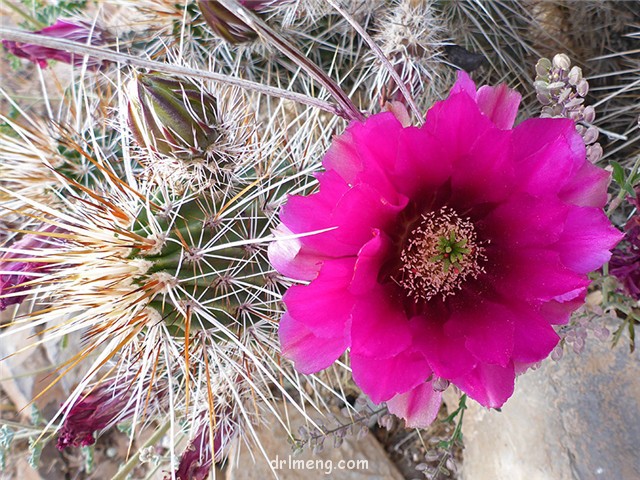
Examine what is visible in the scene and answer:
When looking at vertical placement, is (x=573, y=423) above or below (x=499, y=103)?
below

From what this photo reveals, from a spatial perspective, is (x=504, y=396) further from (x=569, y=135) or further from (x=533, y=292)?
(x=569, y=135)

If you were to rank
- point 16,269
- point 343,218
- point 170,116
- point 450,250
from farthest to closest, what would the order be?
1. point 16,269
2. point 170,116
3. point 450,250
4. point 343,218

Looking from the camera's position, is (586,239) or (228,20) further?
(228,20)

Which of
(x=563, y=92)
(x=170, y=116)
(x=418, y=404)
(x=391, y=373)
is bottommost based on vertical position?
(x=418, y=404)

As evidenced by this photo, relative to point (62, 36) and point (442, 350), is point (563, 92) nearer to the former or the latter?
point (442, 350)

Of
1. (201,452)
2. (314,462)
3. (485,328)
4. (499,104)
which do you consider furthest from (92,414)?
(499,104)

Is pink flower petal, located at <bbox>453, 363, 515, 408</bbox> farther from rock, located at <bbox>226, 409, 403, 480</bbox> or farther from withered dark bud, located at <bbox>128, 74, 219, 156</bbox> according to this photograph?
Answer: rock, located at <bbox>226, 409, 403, 480</bbox>

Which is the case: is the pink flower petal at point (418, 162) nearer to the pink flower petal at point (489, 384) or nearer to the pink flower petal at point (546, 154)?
the pink flower petal at point (546, 154)
